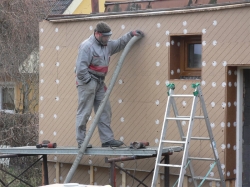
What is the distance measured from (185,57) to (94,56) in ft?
4.38

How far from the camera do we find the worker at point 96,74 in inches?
388

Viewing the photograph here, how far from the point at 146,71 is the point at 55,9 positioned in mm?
10520

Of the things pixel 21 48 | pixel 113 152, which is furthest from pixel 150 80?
pixel 21 48

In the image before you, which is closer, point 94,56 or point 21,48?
point 94,56

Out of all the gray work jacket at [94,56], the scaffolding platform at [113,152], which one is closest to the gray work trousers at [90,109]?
the gray work jacket at [94,56]

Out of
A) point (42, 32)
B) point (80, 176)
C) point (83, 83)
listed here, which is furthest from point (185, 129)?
point (42, 32)

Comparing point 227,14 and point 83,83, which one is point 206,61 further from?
point 83,83

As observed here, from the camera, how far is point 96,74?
33.0 feet

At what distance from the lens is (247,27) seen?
912cm

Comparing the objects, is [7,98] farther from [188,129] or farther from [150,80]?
[188,129]

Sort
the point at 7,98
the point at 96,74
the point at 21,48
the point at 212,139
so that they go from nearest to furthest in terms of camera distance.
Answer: the point at 212,139, the point at 96,74, the point at 21,48, the point at 7,98

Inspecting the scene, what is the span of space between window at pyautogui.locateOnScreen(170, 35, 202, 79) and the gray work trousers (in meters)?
1.08

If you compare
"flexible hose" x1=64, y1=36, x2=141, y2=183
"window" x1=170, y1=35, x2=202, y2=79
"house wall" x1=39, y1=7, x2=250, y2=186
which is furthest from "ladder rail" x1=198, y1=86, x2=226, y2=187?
"flexible hose" x1=64, y1=36, x2=141, y2=183

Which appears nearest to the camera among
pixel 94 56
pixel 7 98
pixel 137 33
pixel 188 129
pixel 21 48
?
pixel 188 129
